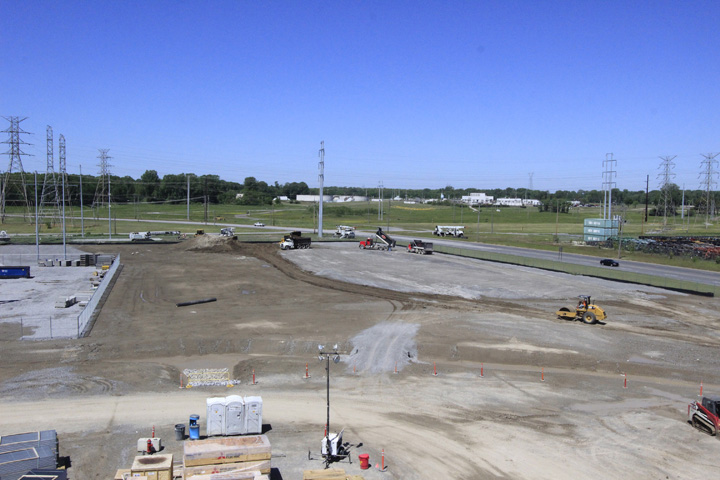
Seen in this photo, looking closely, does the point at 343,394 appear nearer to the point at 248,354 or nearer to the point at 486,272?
the point at 248,354

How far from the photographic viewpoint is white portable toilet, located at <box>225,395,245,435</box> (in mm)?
21047

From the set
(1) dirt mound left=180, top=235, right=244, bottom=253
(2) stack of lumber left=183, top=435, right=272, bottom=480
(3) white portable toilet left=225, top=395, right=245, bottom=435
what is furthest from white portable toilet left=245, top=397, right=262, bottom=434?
(1) dirt mound left=180, top=235, right=244, bottom=253

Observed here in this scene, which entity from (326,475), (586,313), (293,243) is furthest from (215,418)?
(293,243)

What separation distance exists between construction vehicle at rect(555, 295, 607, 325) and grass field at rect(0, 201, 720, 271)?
39.2m

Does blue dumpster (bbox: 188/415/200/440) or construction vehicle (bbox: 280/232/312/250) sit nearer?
blue dumpster (bbox: 188/415/200/440)

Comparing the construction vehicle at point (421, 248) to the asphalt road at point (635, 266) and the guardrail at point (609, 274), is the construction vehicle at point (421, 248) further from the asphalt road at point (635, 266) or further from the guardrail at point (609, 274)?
the asphalt road at point (635, 266)

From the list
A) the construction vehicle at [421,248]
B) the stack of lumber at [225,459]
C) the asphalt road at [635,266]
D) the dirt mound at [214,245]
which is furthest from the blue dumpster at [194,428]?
the construction vehicle at [421,248]

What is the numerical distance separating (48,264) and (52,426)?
164 feet

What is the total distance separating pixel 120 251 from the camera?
8062 cm

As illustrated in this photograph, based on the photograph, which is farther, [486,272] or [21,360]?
[486,272]

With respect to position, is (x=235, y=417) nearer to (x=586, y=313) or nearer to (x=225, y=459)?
(x=225, y=459)

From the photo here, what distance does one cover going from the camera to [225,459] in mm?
17516

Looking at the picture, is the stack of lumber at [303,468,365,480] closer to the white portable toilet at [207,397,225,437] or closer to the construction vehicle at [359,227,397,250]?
the white portable toilet at [207,397,225,437]

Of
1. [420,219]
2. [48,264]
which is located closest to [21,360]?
[48,264]
